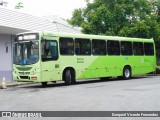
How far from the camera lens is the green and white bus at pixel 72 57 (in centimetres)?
2011

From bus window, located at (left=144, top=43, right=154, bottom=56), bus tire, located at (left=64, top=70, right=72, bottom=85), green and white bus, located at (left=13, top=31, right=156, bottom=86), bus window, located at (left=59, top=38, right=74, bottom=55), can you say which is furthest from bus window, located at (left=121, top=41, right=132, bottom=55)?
bus tire, located at (left=64, top=70, right=72, bottom=85)

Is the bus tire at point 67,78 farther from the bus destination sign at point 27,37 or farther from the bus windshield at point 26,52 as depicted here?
the bus destination sign at point 27,37

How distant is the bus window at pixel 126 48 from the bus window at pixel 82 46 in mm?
3744

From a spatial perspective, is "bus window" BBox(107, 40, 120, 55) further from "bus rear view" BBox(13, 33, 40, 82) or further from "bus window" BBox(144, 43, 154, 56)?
"bus rear view" BBox(13, 33, 40, 82)

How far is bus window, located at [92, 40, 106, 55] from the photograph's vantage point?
78.2 feet

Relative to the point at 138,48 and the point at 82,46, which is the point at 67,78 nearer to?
the point at 82,46

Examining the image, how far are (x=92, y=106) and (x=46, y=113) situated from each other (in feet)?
6.00

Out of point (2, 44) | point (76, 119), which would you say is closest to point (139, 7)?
point (2, 44)

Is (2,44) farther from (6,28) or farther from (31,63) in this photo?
(31,63)

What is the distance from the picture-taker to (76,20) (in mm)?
37156

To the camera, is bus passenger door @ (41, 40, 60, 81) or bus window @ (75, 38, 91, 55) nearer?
Result: bus passenger door @ (41, 40, 60, 81)

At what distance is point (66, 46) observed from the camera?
70.9 feet

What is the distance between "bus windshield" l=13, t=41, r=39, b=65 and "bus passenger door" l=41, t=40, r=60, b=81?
390 millimetres

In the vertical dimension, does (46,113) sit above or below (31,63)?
below
